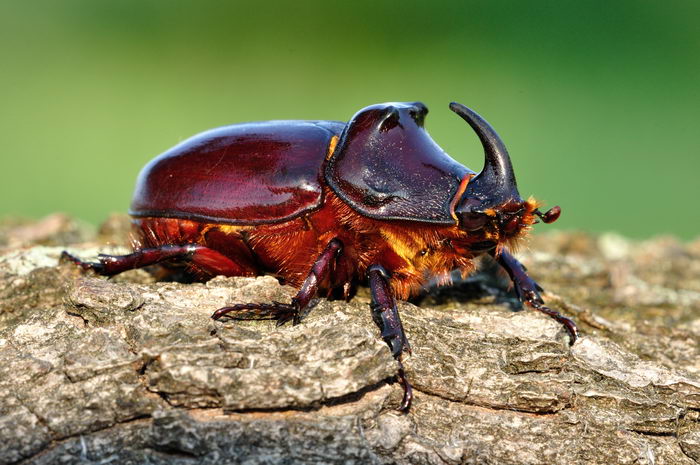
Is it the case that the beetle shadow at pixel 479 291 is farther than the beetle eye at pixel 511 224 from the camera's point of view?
Yes

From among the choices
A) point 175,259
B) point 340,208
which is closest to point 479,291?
point 340,208

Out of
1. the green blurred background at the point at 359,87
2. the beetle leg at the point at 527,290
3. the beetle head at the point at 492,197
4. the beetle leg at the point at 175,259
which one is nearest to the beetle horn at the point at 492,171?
the beetle head at the point at 492,197

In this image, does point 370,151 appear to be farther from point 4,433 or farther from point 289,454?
point 4,433

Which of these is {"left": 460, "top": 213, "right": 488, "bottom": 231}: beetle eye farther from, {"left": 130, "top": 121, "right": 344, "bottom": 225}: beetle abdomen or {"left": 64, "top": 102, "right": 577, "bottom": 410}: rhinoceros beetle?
{"left": 130, "top": 121, "right": 344, "bottom": 225}: beetle abdomen

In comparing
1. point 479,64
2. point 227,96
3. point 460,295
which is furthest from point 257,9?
point 460,295

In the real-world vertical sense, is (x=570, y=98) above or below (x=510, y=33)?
below

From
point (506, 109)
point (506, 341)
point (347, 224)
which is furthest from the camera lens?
point (506, 109)

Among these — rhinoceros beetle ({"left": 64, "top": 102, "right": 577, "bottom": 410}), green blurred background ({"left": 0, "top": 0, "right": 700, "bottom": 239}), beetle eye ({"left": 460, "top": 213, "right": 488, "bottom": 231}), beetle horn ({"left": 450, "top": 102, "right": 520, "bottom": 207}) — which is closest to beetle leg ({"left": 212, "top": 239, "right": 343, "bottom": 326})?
rhinoceros beetle ({"left": 64, "top": 102, "right": 577, "bottom": 410})

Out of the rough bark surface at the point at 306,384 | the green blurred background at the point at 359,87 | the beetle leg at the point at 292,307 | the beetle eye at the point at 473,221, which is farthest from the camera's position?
the green blurred background at the point at 359,87

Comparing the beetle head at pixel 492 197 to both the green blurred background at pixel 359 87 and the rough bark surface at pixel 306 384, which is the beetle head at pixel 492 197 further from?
the green blurred background at pixel 359 87
